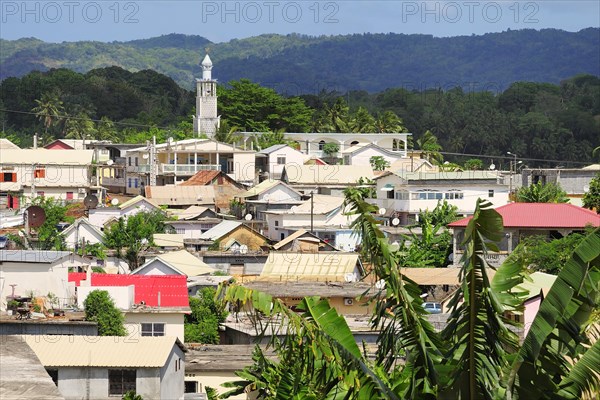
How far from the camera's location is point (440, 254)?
35.8m

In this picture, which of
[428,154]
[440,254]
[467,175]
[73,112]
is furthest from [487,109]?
[440,254]

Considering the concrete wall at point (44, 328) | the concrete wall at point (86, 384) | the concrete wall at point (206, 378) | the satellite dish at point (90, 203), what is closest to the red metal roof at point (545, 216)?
the satellite dish at point (90, 203)

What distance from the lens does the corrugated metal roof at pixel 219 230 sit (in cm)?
4015

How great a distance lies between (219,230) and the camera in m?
41.2

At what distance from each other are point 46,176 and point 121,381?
38041mm

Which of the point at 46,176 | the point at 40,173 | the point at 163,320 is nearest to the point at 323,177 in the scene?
the point at 46,176

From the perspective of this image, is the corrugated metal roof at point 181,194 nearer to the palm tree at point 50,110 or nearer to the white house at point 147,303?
the white house at point 147,303

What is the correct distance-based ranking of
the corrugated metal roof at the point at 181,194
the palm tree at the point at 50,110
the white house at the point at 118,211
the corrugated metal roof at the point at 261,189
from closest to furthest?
the white house at the point at 118,211
the corrugated metal roof at the point at 261,189
the corrugated metal roof at the point at 181,194
the palm tree at the point at 50,110

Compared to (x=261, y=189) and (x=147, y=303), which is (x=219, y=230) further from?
(x=147, y=303)

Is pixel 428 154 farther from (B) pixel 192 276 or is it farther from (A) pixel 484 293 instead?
(A) pixel 484 293

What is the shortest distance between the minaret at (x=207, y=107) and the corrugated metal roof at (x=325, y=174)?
1811 centimetres

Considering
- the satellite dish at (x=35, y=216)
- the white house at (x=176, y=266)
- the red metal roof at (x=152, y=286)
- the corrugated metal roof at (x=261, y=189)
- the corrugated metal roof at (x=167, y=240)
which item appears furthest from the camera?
the corrugated metal roof at (x=261, y=189)

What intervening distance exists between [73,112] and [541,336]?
314ft

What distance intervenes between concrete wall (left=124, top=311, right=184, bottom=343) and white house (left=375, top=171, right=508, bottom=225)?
72.7 ft
